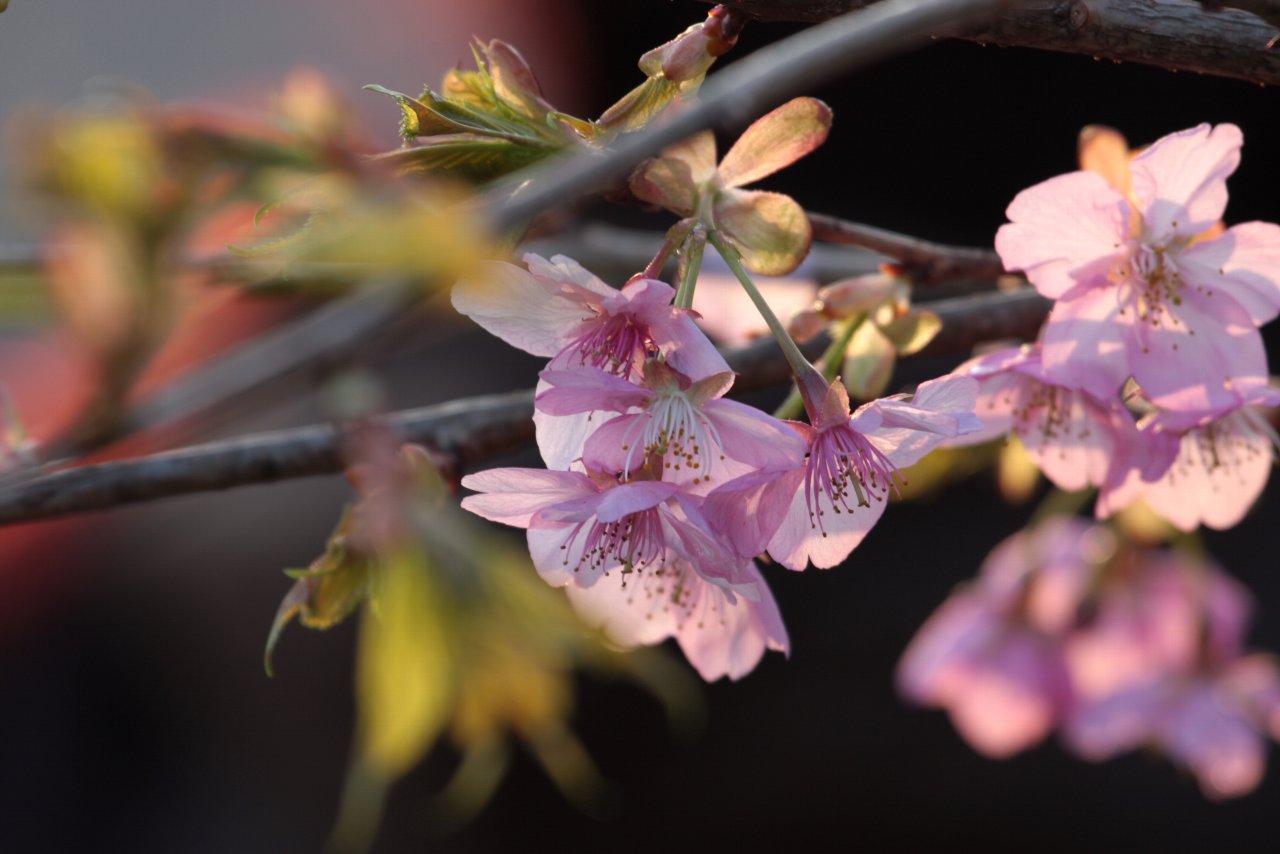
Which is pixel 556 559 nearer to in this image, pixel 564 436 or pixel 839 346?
pixel 564 436

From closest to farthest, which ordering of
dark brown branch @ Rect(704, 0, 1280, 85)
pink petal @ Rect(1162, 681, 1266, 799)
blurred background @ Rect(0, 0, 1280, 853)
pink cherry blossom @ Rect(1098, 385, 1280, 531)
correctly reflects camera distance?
1. dark brown branch @ Rect(704, 0, 1280, 85)
2. pink cherry blossom @ Rect(1098, 385, 1280, 531)
3. pink petal @ Rect(1162, 681, 1266, 799)
4. blurred background @ Rect(0, 0, 1280, 853)

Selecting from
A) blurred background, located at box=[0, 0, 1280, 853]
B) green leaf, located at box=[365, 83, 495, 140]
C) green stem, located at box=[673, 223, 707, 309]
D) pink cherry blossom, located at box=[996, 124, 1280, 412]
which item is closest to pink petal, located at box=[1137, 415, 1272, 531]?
pink cherry blossom, located at box=[996, 124, 1280, 412]

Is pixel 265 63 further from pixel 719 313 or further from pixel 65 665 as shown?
pixel 719 313

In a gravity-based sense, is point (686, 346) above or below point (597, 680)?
above

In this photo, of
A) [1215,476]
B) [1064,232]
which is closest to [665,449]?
[1064,232]

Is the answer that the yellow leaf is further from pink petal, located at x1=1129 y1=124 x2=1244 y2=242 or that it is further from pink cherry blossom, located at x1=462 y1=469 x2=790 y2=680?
pink petal, located at x1=1129 y1=124 x2=1244 y2=242
